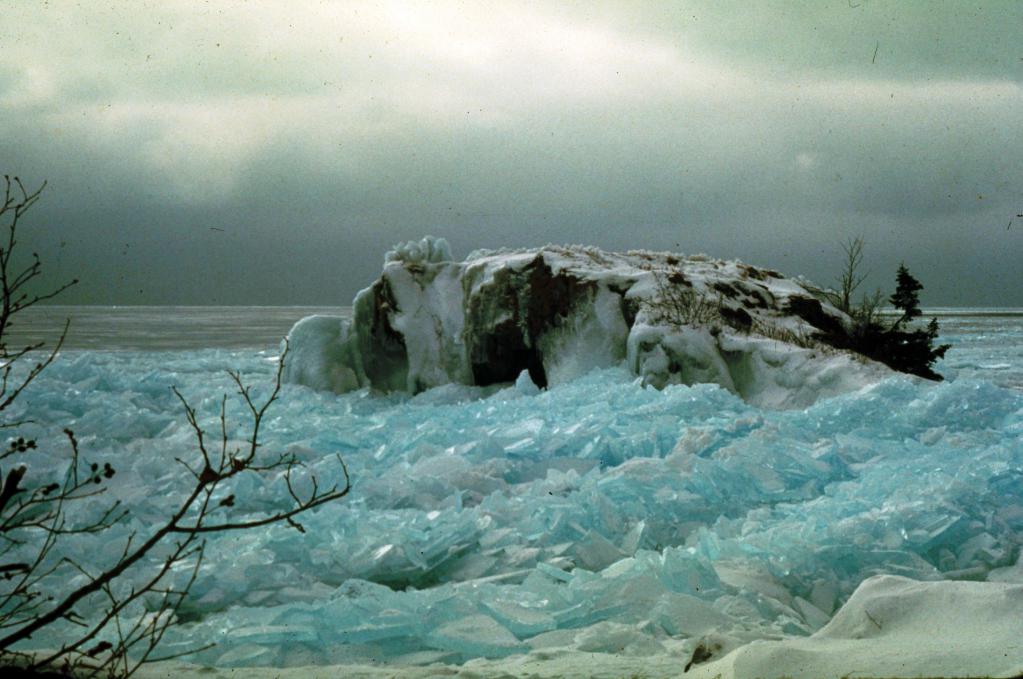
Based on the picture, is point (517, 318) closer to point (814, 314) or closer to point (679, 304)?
point (679, 304)

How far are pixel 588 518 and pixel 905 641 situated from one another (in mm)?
2433

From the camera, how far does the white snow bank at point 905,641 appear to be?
2.19 meters

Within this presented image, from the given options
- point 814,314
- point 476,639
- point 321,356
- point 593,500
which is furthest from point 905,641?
point 321,356

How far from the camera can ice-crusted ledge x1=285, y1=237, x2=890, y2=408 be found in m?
9.47

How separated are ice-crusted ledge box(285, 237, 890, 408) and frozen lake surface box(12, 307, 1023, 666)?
0.87m

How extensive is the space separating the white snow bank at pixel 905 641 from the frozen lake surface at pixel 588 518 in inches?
22.2

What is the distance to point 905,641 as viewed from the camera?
251 centimetres

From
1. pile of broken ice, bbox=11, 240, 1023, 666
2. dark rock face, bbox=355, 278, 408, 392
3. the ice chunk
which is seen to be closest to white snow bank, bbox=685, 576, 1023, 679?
pile of broken ice, bbox=11, 240, 1023, 666

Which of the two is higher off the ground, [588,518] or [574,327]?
[574,327]

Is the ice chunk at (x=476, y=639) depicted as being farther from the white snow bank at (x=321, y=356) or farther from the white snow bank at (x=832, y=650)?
the white snow bank at (x=321, y=356)

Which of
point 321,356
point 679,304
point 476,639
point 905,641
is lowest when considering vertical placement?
point 476,639

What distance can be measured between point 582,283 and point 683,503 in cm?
654

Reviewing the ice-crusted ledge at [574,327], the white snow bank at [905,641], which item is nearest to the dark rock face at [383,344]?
the ice-crusted ledge at [574,327]

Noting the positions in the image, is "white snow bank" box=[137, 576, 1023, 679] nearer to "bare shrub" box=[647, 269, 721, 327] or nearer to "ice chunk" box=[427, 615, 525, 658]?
"ice chunk" box=[427, 615, 525, 658]
